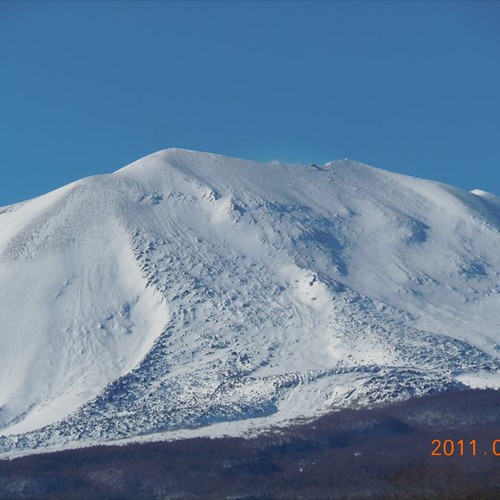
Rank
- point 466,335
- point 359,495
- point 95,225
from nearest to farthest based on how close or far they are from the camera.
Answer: point 359,495
point 466,335
point 95,225

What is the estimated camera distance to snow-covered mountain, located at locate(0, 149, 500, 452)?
91000mm

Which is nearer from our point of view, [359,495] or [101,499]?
→ [359,495]

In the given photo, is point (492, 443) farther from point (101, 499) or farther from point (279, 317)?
point (279, 317)

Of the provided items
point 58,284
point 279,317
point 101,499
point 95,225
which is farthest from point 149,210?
point 101,499

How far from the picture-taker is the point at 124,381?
309 ft

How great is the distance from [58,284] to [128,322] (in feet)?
36.9
